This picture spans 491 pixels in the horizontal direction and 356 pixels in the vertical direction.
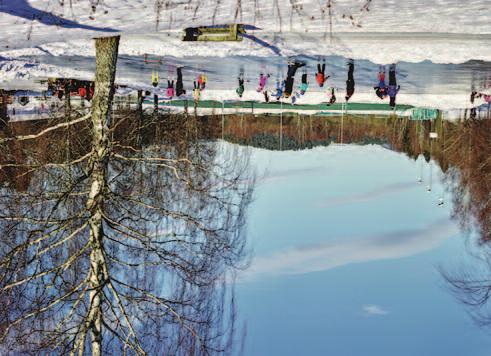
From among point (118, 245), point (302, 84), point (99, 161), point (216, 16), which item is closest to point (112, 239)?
point (99, 161)

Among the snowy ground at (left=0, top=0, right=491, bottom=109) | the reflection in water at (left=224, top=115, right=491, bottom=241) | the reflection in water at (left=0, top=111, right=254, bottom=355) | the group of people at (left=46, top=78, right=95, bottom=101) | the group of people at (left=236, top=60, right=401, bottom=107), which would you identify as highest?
the snowy ground at (left=0, top=0, right=491, bottom=109)

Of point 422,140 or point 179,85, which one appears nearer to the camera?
point 179,85

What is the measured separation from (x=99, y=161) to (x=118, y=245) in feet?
20.5

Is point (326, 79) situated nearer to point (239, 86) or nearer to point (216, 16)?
point (239, 86)

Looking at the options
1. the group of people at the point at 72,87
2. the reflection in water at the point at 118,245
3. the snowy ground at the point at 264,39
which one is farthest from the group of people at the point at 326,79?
the group of people at the point at 72,87

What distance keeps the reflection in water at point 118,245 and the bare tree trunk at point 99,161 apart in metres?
0.02

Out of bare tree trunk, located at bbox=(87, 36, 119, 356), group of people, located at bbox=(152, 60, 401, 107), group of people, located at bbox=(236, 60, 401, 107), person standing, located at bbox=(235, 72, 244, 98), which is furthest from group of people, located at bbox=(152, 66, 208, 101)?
bare tree trunk, located at bbox=(87, 36, 119, 356)

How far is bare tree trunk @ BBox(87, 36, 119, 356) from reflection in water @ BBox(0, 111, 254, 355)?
0.08 feet

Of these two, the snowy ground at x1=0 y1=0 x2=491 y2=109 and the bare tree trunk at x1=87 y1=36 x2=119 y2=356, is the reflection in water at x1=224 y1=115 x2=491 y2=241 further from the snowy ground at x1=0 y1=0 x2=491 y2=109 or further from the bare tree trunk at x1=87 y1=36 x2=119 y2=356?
the bare tree trunk at x1=87 y1=36 x2=119 y2=356

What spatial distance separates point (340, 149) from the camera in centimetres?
5769

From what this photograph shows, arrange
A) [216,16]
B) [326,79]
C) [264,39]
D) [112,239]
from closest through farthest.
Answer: [216,16], [112,239], [264,39], [326,79]

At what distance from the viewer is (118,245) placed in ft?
48.8

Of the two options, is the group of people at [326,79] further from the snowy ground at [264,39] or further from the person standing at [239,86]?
the snowy ground at [264,39]

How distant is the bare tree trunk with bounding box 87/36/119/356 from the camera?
342 inches
